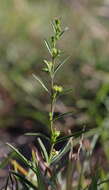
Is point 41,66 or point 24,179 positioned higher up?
point 41,66

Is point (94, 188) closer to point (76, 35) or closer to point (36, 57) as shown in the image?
point (36, 57)

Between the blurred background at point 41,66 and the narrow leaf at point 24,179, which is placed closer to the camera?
the narrow leaf at point 24,179

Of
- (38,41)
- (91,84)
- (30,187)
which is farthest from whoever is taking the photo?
(38,41)

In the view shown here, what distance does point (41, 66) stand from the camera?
365 cm

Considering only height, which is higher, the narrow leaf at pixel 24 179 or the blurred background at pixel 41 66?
the blurred background at pixel 41 66

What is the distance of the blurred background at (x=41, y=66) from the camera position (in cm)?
306

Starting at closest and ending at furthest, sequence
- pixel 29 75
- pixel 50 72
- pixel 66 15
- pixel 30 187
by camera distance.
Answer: pixel 50 72, pixel 30 187, pixel 29 75, pixel 66 15

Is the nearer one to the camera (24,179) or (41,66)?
(24,179)

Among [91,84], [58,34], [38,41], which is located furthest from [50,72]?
[38,41]

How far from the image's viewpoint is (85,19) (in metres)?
4.11

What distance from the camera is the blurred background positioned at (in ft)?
10.0

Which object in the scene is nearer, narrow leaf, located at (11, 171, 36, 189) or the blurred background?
narrow leaf, located at (11, 171, 36, 189)

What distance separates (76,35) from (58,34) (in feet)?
9.59

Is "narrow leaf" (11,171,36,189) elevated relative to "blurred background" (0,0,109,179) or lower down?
lower down
